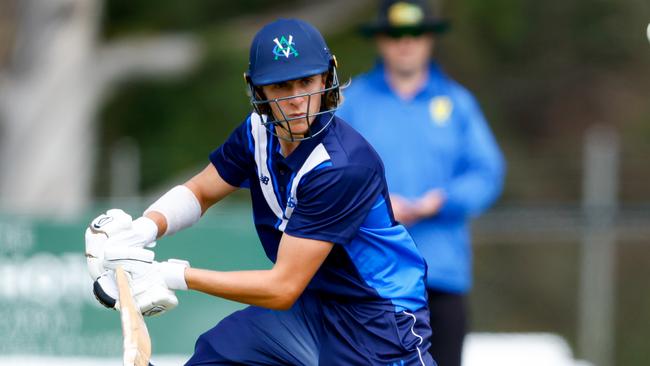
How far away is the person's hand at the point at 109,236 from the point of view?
4047 millimetres

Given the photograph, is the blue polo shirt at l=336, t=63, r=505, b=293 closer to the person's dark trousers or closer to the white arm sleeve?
the person's dark trousers

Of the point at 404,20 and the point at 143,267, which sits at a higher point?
the point at 404,20

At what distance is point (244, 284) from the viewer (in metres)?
4.07

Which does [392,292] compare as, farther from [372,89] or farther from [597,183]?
[597,183]

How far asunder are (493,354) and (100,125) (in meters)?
8.30

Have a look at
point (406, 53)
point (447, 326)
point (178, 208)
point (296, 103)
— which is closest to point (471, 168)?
point (406, 53)

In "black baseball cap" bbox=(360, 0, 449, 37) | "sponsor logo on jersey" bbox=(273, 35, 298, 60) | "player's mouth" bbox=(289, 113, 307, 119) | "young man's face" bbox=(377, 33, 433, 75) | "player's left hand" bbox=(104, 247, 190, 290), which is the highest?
"black baseball cap" bbox=(360, 0, 449, 37)

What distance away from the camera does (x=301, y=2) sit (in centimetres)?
1533

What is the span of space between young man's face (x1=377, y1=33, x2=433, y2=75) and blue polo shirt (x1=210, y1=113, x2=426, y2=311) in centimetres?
171

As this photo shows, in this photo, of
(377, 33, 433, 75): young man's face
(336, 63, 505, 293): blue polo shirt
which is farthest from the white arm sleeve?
(377, 33, 433, 75): young man's face

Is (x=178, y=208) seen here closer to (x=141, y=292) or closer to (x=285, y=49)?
(x=141, y=292)

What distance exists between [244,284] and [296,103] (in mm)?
604

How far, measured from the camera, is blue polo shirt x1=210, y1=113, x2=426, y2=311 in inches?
161

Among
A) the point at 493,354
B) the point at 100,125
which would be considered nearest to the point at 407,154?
the point at 493,354
